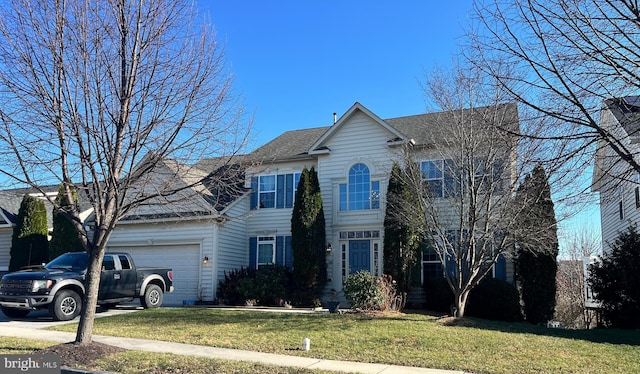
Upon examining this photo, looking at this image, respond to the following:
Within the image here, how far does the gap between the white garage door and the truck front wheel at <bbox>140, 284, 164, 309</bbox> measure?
10.6ft

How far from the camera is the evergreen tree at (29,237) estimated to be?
23.2 metres

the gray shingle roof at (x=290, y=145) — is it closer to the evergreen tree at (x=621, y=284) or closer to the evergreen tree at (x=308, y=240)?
the evergreen tree at (x=308, y=240)

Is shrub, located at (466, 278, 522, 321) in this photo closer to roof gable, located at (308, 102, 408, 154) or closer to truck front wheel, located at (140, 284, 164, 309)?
roof gable, located at (308, 102, 408, 154)

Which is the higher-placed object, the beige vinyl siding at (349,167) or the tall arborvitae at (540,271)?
the beige vinyl siding at (349,167)

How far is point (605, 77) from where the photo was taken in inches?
231

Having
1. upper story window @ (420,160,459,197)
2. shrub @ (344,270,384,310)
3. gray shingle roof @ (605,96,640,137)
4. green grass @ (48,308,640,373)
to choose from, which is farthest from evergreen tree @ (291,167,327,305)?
gray shingle roof @ (605,96,640,137)

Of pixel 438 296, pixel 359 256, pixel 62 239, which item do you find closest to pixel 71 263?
pixel 62 239

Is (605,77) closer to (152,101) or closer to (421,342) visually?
(421,342)

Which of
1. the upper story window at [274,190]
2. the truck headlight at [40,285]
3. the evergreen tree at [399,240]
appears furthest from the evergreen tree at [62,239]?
the evergreen tree at [399,240]

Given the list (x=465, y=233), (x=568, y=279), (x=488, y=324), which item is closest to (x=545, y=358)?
(x=488, y=324)

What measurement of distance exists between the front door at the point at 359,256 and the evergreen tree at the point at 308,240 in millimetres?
1196

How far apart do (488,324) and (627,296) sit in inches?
162

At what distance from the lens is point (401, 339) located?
34.9 ft

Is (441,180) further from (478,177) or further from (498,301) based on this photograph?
(498,301)
